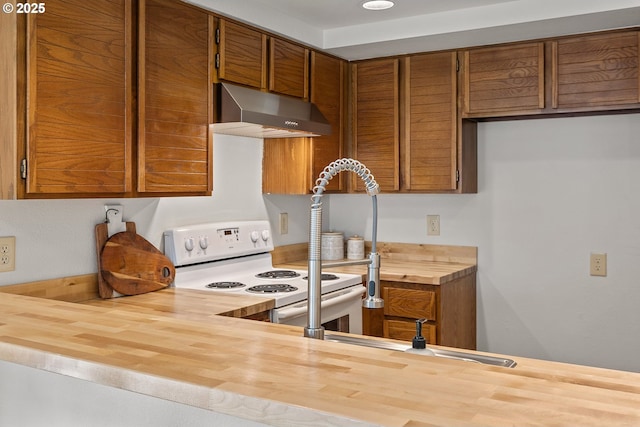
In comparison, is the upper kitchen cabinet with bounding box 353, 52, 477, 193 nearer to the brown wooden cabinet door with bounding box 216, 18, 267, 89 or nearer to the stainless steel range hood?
the stainless steel range hood

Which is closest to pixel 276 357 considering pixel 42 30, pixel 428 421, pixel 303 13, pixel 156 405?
pixel 156 405

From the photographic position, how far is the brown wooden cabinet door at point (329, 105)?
3.45 metres

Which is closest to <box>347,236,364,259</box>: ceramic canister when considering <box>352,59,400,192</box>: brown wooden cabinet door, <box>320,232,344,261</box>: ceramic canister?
<box>320,232,344,261</box>: ceramic canister

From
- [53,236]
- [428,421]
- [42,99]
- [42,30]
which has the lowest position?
[428,421]

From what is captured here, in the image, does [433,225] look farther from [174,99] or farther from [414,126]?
[174,99]

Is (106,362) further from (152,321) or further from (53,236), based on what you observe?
(53,236)

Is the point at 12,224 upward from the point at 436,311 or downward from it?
upward

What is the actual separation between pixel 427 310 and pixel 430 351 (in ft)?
5.37

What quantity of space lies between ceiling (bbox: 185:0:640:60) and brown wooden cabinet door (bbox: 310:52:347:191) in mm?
106

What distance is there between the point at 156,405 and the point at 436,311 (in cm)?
214

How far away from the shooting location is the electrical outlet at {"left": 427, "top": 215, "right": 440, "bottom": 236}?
12.5 feet

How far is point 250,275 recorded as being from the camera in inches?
128

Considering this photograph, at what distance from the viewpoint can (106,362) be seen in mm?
1170

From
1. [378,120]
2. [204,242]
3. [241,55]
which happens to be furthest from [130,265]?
[378,120]
